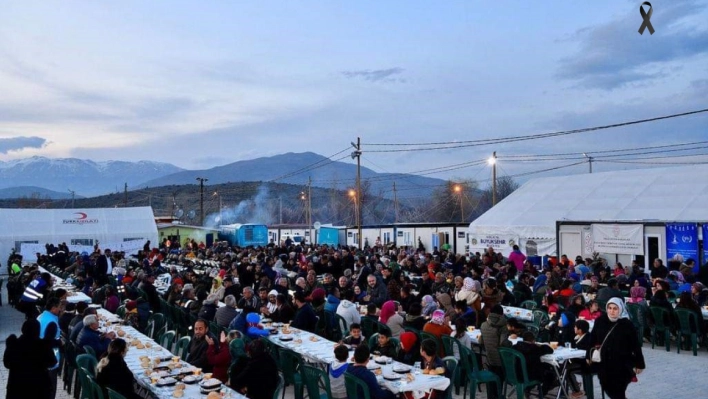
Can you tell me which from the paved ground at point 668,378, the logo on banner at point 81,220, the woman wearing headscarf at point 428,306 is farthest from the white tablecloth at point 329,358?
the logo on banner at point 81,220

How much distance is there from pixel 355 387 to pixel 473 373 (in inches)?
83.5

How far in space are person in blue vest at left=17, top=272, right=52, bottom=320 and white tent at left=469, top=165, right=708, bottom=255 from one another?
56.8 ft

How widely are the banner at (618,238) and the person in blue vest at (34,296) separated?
17.0 meters

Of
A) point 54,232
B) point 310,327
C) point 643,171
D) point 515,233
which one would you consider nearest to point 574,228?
point 515,233

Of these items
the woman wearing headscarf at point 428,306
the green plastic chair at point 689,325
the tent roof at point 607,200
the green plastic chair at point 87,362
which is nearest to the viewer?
the green plastic chair at point 87,362

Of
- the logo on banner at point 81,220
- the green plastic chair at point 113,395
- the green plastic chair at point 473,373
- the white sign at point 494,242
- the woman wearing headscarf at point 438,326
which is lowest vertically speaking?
the green plastic chair at point 473,373

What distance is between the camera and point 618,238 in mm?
20641

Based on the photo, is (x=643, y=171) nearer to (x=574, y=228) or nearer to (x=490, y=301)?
(x=574, y=228)

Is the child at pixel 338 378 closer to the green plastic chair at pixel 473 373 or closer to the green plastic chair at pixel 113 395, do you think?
the green plastic chair at pixel 473 373

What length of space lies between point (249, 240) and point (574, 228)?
23.7 metres

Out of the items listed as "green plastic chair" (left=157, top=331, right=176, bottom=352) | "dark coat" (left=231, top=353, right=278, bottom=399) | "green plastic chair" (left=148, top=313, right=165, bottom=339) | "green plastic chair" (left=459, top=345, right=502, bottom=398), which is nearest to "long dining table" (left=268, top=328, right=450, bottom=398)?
"green plastic chair" (left=459, top=345, right=502, bottom=398)

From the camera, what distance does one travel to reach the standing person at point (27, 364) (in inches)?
264

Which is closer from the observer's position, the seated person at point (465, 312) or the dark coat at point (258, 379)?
the dark coat at point (258, 379)

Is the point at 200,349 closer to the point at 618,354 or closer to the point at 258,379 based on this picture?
the point at 258,379
